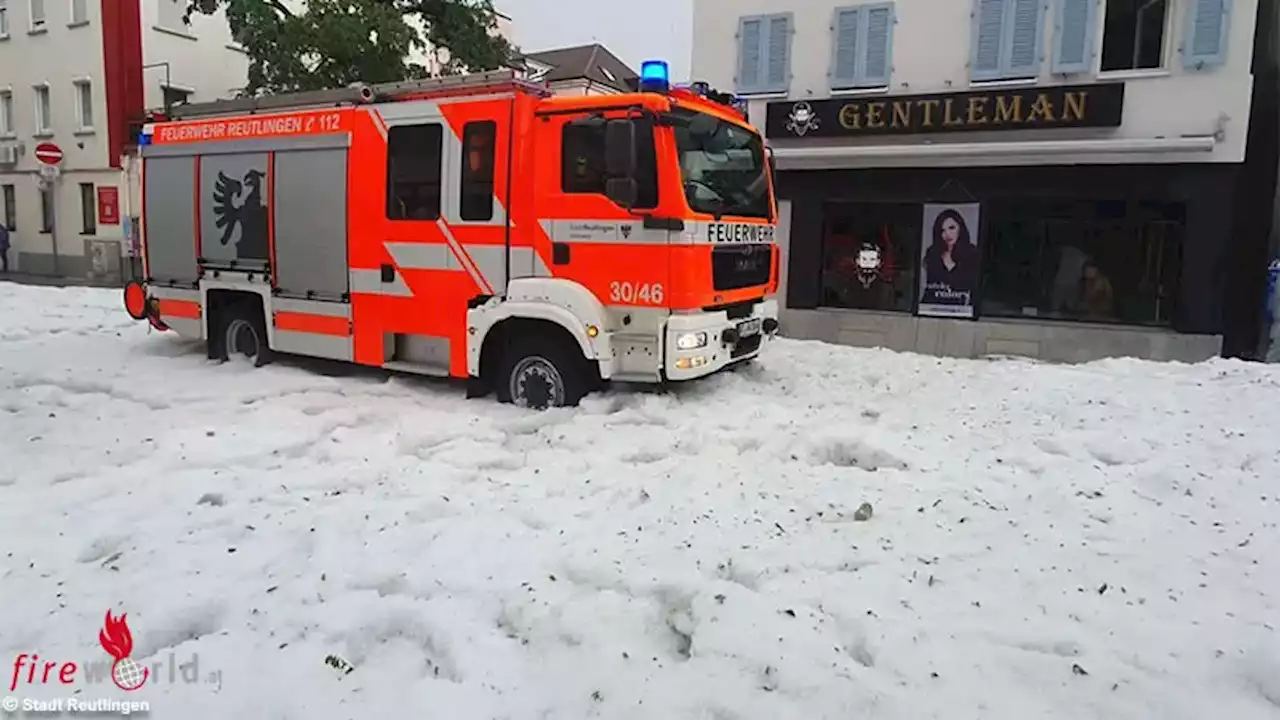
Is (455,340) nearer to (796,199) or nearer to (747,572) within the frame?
(747,572)

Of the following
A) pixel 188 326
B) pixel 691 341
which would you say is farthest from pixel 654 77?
pixel 188 326

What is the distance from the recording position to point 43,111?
90.8 feet

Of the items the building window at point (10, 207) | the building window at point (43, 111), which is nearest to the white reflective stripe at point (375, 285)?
the building window at point (43, 111)

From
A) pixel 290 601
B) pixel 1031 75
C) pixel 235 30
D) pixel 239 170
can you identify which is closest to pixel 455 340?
pixel 239 170

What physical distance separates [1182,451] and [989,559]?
2.68m

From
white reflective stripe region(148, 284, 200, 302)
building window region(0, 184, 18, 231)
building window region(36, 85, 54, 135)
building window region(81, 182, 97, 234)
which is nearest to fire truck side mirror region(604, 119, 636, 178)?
white reflective stripe region(148, 284, 200, 302)

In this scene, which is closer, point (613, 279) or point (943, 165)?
point (613, 279)

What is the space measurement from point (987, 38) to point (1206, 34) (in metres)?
2.60

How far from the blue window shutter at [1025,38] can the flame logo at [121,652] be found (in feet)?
40.2

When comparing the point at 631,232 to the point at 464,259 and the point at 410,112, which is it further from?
the point at 410,112

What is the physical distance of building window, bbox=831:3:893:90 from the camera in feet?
42.3

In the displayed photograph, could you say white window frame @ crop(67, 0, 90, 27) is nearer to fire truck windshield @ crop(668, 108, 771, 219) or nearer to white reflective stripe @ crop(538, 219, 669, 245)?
white reflective stripe @ crop(538, 219, 669, 245)

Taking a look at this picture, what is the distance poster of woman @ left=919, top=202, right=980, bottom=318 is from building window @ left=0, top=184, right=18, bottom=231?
28.7 m

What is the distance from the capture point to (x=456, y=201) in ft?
25.0
